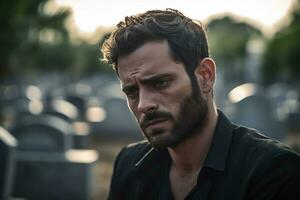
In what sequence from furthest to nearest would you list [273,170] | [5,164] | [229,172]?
[5,164], [229,172], [273,170]

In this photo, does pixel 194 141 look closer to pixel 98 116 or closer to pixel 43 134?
pixel 43 134

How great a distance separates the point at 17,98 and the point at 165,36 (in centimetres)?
1872

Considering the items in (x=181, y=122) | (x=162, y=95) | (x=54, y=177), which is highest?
(x=162, y=95)

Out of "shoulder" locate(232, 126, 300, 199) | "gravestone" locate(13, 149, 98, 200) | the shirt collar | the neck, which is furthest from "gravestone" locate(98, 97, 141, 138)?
"shoulder" locate(232, 126, 300, 199)

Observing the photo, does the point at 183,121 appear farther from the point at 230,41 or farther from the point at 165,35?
the point at 230,41

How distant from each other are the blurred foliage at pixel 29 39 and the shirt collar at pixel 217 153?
974 inches

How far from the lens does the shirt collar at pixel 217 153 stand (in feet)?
7.08

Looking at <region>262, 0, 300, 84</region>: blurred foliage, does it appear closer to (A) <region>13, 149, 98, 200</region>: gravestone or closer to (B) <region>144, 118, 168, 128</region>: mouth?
(A) <region>13, 149, 98, 200</region>: gravestone

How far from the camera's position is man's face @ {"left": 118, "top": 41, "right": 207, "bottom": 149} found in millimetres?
2217

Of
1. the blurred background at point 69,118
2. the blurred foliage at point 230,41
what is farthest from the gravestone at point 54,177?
the blurred foliage at point 230,41

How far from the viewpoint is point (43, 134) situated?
29.0ft

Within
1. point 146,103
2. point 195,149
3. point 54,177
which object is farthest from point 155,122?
point 54,177

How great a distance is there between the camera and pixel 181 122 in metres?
2.24

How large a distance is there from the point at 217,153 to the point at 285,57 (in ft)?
108
